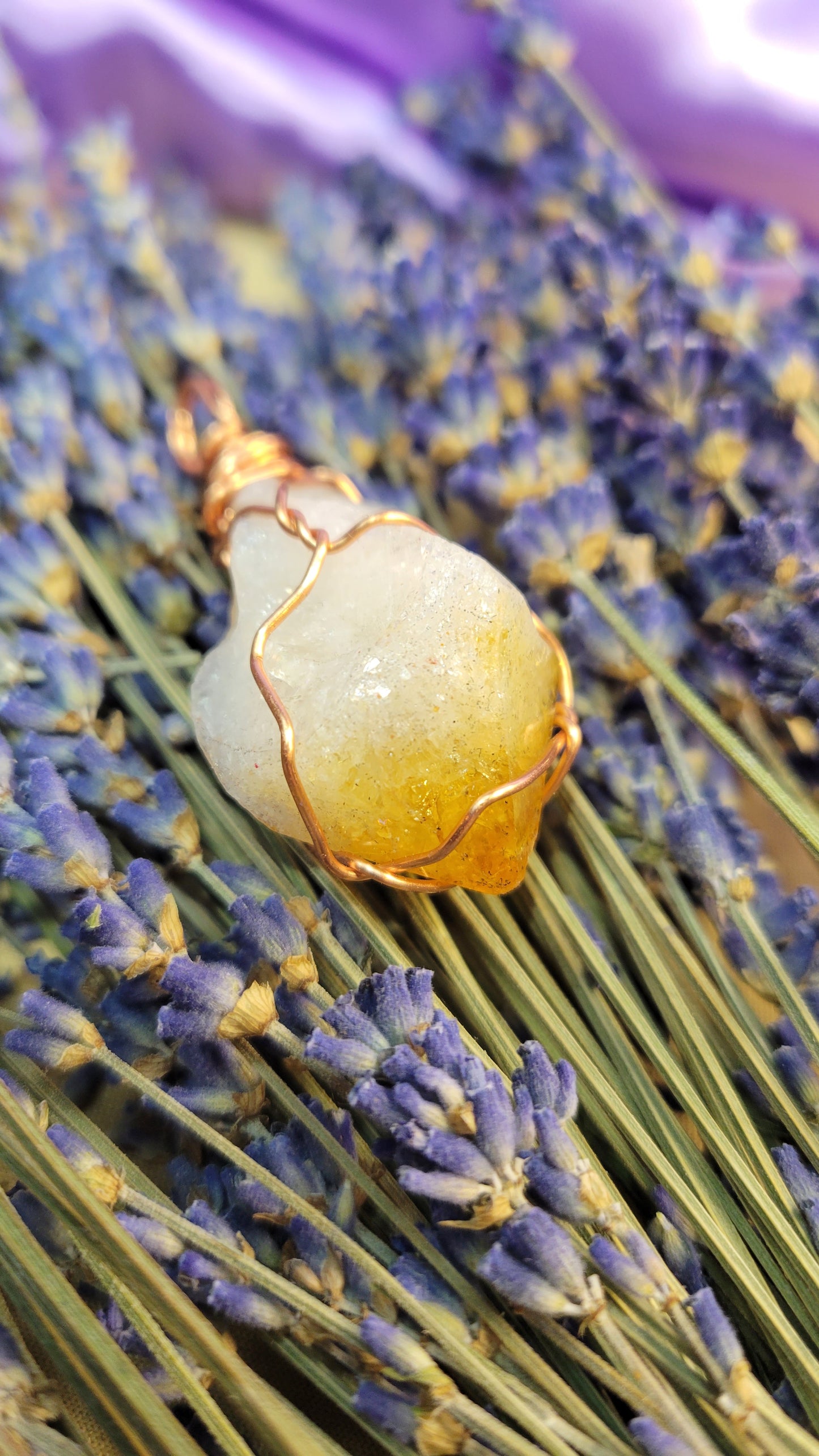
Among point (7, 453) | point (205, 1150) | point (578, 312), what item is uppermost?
point (578, 312)

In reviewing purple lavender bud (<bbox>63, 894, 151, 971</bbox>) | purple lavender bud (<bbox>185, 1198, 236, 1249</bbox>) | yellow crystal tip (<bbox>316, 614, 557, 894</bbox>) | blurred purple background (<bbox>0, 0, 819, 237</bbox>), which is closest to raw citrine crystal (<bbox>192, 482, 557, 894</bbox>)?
yellow crystal tip (<bbox>316, 614, 557, 894</bbox>)

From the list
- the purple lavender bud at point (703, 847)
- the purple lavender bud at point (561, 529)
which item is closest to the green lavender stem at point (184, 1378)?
the purple lavender bud at point (703, 847)

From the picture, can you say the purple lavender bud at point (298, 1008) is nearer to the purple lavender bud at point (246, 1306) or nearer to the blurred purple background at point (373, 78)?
the purple lavender bud at point (246, 1306)

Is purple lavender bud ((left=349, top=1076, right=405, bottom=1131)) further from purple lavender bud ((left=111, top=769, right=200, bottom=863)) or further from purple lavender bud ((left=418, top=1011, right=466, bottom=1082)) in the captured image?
purple lavender bud ((left=111, top=769, right=200, bottom=863))

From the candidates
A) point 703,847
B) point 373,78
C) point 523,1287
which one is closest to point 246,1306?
point 523,1287

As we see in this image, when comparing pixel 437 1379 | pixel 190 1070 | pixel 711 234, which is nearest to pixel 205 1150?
pixel 190 1070

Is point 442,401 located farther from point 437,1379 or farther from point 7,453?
point 437,1379

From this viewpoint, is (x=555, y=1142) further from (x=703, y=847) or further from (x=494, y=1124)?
(x=703, y=847)

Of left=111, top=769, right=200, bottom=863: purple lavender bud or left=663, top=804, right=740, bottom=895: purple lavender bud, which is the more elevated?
left=663, top=804, right=740, bottom=895: purple lavender bud
